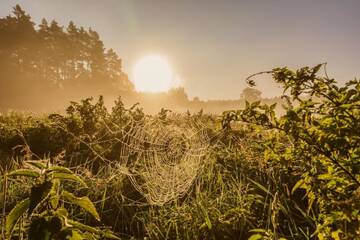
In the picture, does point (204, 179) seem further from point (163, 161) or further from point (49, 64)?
point (49, 64)

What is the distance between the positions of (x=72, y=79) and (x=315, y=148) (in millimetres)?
71225

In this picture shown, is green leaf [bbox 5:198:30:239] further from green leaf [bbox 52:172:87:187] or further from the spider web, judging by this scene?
the spider web

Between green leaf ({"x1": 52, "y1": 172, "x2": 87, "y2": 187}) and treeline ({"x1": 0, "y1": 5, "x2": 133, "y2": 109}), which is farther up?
treeline ({"x1": 0, "y1": 5, "x2": 133, "y2": 109})

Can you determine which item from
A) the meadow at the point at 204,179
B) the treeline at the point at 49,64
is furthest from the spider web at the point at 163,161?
the treeline at the point at 49,64

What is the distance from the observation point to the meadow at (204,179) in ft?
5.70

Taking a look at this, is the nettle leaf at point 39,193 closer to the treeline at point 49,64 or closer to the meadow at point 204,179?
the meadow at point 204,179

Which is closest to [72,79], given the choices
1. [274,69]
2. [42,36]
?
[42,36]

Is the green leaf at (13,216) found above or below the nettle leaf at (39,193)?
below

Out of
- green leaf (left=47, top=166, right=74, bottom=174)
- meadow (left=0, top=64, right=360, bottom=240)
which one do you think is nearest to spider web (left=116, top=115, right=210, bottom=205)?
meadow (left=0, top=64, right=360, bottom=240)

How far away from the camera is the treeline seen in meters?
61.4

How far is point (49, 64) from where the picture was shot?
6631cm

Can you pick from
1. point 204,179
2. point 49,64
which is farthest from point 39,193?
point 49,64

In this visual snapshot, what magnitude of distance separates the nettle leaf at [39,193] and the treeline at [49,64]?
2344 inches

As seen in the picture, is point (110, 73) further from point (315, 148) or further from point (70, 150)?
point (315, 148)
